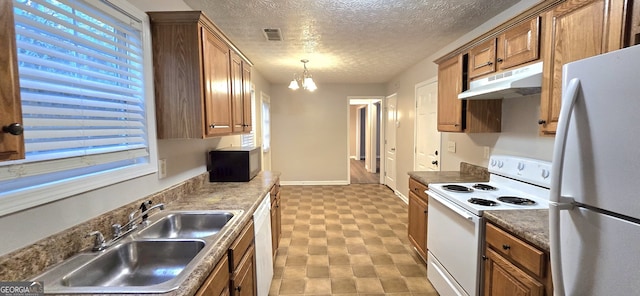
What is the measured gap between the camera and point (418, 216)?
8.58 feet

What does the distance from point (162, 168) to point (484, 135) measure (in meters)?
2.79

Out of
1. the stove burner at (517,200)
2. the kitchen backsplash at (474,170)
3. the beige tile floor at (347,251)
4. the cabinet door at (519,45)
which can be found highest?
the cabinet door at (519,45)

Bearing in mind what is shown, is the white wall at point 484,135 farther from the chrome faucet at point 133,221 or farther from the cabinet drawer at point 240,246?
the chrome faucet at point 133,221

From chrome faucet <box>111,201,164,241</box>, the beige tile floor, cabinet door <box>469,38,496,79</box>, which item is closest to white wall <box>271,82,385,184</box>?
the beige tile floor

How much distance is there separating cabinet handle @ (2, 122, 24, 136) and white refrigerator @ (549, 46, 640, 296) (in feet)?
5.38

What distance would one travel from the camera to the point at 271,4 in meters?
2.14

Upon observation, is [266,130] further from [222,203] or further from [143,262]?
[143,262]

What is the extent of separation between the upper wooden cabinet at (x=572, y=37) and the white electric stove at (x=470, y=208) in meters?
0.46

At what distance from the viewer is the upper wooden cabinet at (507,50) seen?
1.68 m

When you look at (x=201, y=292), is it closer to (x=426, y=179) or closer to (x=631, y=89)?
(x=631, y=89)

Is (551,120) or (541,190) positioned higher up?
(551,120)

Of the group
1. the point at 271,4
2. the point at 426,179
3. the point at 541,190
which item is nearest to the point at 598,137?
the point at 541,190

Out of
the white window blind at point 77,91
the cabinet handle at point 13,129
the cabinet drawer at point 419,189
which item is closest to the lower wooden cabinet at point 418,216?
the cabinet drawer at point 419,189

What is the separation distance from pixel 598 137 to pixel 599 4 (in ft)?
2.95
